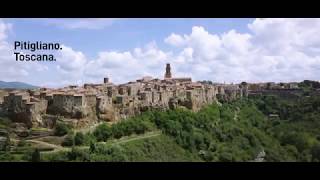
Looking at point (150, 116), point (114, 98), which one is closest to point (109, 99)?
point (114, 98)

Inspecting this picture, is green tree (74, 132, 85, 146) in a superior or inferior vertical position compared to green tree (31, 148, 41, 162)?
superior

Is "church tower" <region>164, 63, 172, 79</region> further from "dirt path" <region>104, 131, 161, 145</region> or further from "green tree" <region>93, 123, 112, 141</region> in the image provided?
"green tree" <region>93, 123, 112, 141</region>

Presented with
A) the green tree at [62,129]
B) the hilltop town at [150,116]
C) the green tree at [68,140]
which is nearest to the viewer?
the hilltop town at [150,116]

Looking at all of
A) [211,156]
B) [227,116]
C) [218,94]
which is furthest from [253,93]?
[211,156]

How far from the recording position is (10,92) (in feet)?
15.0

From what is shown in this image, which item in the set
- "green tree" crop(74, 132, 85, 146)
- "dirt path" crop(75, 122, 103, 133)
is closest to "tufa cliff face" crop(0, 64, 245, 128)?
"dirt path" crop(75, 122, 103, 133)

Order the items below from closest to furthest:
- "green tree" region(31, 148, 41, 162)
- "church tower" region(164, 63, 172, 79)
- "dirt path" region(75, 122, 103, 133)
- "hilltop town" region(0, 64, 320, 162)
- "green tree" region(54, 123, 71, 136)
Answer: "green tree" region(31, 148, 41, 162) → "hilltop town" region(0, 64, 320, 162) → "church tower" region(164, 63, 172, 79) → "green tree" region(54, 123, 71, 136) → "dirt path" region(75, 122, 103, 133)

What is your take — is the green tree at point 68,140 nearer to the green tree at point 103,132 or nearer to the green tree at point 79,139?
the green tree at point 79,139

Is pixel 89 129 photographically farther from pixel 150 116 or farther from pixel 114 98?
pixel 150 116

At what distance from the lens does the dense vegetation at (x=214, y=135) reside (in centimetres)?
438

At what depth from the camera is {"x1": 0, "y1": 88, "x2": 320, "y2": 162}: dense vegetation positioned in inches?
173

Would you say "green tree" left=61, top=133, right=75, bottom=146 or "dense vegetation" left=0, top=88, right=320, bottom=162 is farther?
"green tree" left=61, top=133, right=75, bottom=146

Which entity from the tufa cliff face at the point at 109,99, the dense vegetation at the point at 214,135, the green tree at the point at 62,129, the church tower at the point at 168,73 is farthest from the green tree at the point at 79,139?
the church tower at the point at 168,73
